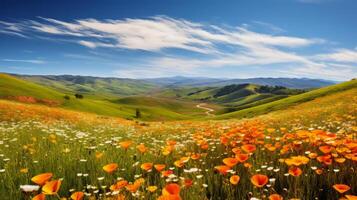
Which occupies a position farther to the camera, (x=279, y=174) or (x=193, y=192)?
(x=279, y=174)

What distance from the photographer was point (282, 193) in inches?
177

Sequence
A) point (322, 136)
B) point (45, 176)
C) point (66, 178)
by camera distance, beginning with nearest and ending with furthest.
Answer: point (45, 176)
point (66, 178)
point (322, 136)

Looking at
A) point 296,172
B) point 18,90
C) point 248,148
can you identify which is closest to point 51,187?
point 296,172

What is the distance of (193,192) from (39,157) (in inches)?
153

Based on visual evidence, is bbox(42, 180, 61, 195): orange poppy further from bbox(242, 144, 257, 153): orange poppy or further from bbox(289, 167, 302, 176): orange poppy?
bbox(242, 144, 257, 153): orange poppy

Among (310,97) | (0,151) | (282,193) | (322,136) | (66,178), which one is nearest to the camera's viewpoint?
(282,193)

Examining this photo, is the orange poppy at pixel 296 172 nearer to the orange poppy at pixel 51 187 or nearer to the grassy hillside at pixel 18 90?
the orange poppy at pixel 51 187

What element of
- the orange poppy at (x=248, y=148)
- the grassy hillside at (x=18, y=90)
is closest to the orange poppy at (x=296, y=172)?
the orange poppy at (x=248, y=148)

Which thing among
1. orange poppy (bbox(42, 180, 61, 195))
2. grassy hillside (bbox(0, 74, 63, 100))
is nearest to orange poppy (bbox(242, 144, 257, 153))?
orange poppy (bbox(42, 180, 61, 195))

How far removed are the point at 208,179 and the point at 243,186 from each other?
1.80ft

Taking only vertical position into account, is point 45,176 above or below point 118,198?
above

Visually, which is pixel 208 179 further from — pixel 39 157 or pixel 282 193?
pixel 39 157

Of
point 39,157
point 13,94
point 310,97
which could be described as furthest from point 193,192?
point 13,94

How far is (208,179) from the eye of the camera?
4.79m
